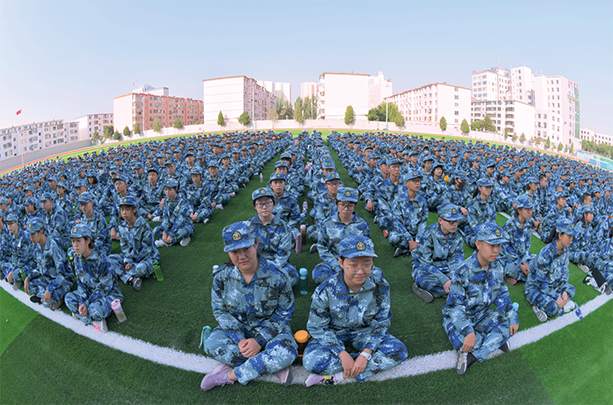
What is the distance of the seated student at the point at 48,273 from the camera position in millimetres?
4473

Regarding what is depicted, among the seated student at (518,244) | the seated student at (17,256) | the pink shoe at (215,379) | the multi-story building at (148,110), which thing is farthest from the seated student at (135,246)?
the multi-story building at (148,110)

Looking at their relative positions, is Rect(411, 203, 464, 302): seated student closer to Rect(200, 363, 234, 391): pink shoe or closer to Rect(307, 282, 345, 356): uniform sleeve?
Rect(307, 282, 345, 356): uniform sleeve

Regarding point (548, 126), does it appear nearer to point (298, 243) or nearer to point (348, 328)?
point (298, 243)

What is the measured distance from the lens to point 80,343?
3857mm

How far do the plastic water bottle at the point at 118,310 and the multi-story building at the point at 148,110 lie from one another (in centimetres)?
7530

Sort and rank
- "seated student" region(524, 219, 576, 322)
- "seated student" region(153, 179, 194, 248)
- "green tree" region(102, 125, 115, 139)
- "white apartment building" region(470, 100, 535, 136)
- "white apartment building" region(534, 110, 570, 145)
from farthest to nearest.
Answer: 1. "white apartment building" region(534, 110, 570, 145)
2. "white apartment building" region(470, 100, 535, 136)
3. "green tree" region(102, 125, 115, 139)
4. "seated student" region(153, 179, 194, 248)
5. "seated student" region(524, 219, 576, 322)

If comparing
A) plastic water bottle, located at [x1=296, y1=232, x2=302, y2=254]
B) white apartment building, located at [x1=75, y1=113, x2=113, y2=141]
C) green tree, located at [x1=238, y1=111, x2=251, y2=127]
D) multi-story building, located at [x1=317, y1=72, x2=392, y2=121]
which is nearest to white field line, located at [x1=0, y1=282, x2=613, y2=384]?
plastic water bottle, located at [x1=296, y1=232, x2=302, y2=254]

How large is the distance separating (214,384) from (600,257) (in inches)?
282

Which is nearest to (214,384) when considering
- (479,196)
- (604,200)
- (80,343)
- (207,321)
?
(207,321)

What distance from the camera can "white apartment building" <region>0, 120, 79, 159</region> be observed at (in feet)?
227

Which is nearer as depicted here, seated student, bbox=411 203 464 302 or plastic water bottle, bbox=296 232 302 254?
seated student, bbox=411 203 464 302

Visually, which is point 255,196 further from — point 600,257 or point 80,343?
point 600,257

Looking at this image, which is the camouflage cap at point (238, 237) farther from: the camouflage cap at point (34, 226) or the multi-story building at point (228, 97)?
the multi-story building at point (228, 97)

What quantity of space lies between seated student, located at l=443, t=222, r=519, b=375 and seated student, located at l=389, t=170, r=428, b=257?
2.33 meters
